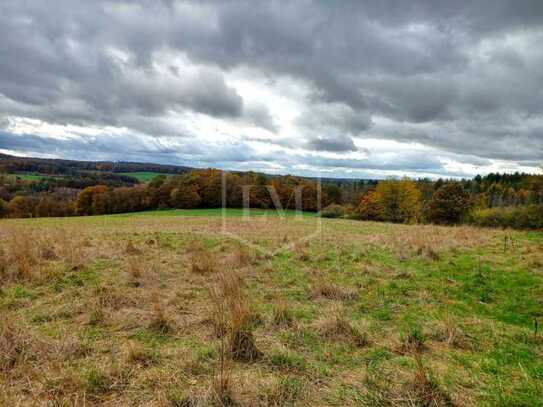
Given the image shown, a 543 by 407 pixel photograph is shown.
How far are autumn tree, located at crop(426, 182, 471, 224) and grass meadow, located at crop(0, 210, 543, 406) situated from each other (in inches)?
1224

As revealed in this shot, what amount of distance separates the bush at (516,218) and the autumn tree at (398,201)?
9.40 metres

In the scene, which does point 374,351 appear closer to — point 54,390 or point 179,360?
point 179,360

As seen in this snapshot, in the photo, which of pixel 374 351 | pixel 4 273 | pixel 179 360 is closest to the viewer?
pixel 179 360

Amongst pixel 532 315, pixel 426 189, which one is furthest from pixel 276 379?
pixel 426 189

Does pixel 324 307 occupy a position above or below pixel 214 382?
below


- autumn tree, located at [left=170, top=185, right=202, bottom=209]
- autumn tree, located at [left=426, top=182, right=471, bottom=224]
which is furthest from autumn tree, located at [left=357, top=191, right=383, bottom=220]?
autumn tree, located at [left=170, top=185, right=202, bottom=209]

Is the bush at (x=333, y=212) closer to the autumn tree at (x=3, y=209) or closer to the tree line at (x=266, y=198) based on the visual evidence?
the tree line at (x=266, y=198)

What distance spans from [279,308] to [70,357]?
2.58 meters

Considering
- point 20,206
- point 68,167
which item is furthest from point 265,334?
point 68,167

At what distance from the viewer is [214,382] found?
2.61 meters

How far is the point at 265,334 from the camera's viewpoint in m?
3.87

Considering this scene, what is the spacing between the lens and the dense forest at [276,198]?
34.8 meters

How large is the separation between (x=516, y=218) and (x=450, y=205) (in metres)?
7.09

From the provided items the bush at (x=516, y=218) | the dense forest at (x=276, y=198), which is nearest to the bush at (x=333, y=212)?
the dense forest at (x=276, y=198)
